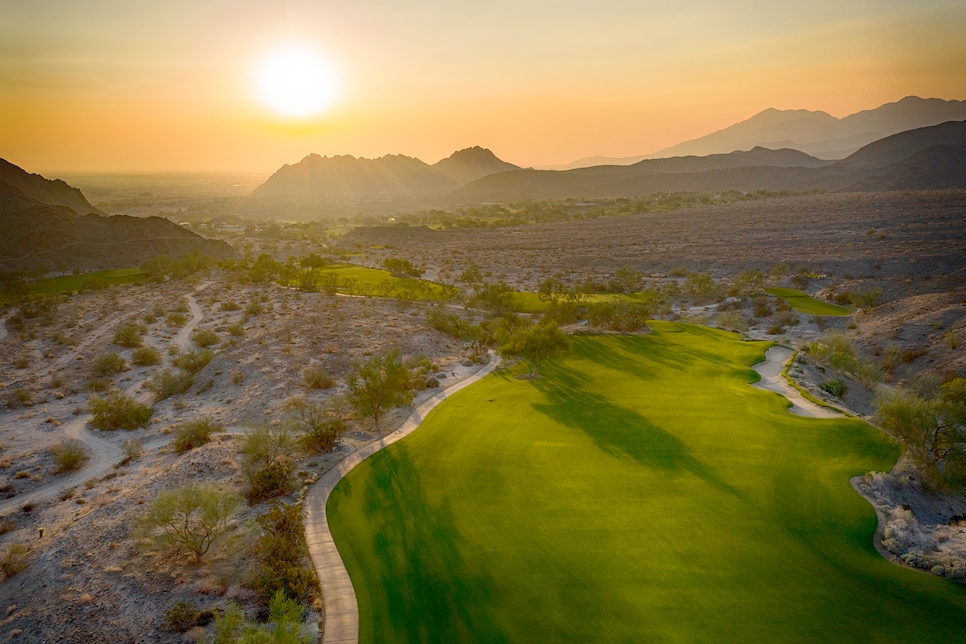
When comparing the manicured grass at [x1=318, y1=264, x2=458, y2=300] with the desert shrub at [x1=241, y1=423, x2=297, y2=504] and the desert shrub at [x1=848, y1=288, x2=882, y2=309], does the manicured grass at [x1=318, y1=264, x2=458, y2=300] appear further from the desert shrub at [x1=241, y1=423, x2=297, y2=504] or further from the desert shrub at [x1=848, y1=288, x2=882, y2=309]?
the desert shrub at [x1=848, y1=288, x2=882, y2=309]

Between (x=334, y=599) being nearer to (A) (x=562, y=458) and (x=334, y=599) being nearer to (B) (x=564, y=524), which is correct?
(B) (x=564, y=524)

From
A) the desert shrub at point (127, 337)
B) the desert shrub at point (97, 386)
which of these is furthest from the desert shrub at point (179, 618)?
the desert shrub at point (127, 337)

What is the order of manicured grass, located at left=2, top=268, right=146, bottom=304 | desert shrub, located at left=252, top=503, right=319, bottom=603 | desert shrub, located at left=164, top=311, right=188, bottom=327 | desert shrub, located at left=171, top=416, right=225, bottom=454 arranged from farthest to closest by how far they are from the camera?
1. manicured grass, located at left=2, top=268, right=146, bottom=304
2. desert shrub, located at left=164, top=311, right=188, bottom=327
3. desert shrub, located at left=171, top=416, right=225, bottom=454
4. desert shrub, located at left=252, top=503, right=319, bottom=603

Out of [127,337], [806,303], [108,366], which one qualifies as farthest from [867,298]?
[127,337]

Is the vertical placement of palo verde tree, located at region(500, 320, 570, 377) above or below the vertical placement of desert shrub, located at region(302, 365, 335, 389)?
above

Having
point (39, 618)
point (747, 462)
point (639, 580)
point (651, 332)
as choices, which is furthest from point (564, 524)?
point (651, 332)

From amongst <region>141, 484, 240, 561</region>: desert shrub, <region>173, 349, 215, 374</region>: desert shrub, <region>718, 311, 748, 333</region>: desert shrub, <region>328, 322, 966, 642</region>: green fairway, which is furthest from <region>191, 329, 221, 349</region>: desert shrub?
<region>718, 311, 748, 333</region>: desert shrub

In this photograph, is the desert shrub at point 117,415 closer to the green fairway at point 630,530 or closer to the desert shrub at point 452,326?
the green fairway at point 630,530
